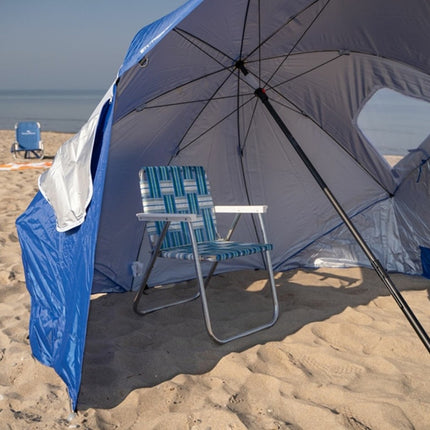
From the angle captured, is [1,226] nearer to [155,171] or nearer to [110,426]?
[155,171]

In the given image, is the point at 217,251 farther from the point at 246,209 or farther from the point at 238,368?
the point at 238,368

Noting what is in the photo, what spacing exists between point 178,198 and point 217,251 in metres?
0.59

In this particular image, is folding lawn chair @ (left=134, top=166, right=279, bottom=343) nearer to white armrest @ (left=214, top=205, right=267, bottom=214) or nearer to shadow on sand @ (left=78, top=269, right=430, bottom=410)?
white armrest @ (left=214, top=205, right=267, bottom=214)

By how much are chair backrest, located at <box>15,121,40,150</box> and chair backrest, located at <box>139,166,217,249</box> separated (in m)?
7.97

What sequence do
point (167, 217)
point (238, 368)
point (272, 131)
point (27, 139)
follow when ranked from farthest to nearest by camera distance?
point (27, 139), point (272, 131), point (167, 217), point (238, 368)

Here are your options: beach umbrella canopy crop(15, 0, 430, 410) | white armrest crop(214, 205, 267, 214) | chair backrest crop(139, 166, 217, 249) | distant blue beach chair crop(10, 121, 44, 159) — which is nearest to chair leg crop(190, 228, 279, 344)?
white armrest crop(214, 205, 267, 214)

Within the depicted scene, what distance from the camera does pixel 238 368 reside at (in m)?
2.56

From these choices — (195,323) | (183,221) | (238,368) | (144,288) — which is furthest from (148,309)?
(238,368)

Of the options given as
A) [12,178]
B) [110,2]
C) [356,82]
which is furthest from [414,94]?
[110,2]

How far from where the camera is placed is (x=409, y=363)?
8.43 ft

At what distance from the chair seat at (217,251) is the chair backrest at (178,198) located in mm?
107

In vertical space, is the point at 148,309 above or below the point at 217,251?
below

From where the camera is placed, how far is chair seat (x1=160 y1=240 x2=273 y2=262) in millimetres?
2931

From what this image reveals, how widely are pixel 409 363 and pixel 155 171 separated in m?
1.77
